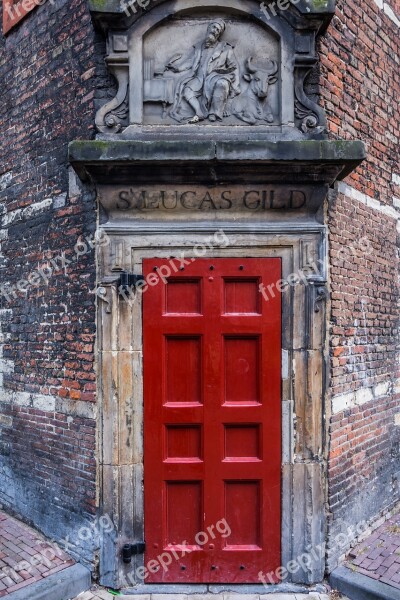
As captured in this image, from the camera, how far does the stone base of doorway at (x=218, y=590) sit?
3.77 m

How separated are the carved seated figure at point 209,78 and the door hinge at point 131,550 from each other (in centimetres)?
359

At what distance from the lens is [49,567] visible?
3.94 meters

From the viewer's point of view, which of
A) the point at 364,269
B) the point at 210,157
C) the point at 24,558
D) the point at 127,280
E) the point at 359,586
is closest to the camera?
the point at 210,157

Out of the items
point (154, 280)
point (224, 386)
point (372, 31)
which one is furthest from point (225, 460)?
point (372, 31)

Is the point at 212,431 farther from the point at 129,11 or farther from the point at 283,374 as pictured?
the point at 129,11

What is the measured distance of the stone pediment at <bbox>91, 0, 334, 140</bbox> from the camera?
3.80 m

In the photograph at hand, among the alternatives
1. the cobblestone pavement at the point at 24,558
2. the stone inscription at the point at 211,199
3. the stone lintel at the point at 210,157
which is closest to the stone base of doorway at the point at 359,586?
the cobblestone pavement at the point at 24,558

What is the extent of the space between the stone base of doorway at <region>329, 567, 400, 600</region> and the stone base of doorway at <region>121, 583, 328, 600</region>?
14cm

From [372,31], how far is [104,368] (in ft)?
13.7

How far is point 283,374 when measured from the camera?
389 cm

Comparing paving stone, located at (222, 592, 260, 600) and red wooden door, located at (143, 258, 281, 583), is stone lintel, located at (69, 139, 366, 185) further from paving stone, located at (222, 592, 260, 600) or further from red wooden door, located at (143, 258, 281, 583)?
paving stone, located at (222, 592, 260, 600)

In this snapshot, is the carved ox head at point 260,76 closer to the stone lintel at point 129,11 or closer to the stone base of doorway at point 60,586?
the stone lintel at point 129,11

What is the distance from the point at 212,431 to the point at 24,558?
203 cm

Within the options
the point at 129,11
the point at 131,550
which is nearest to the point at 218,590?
the point at 131,550
